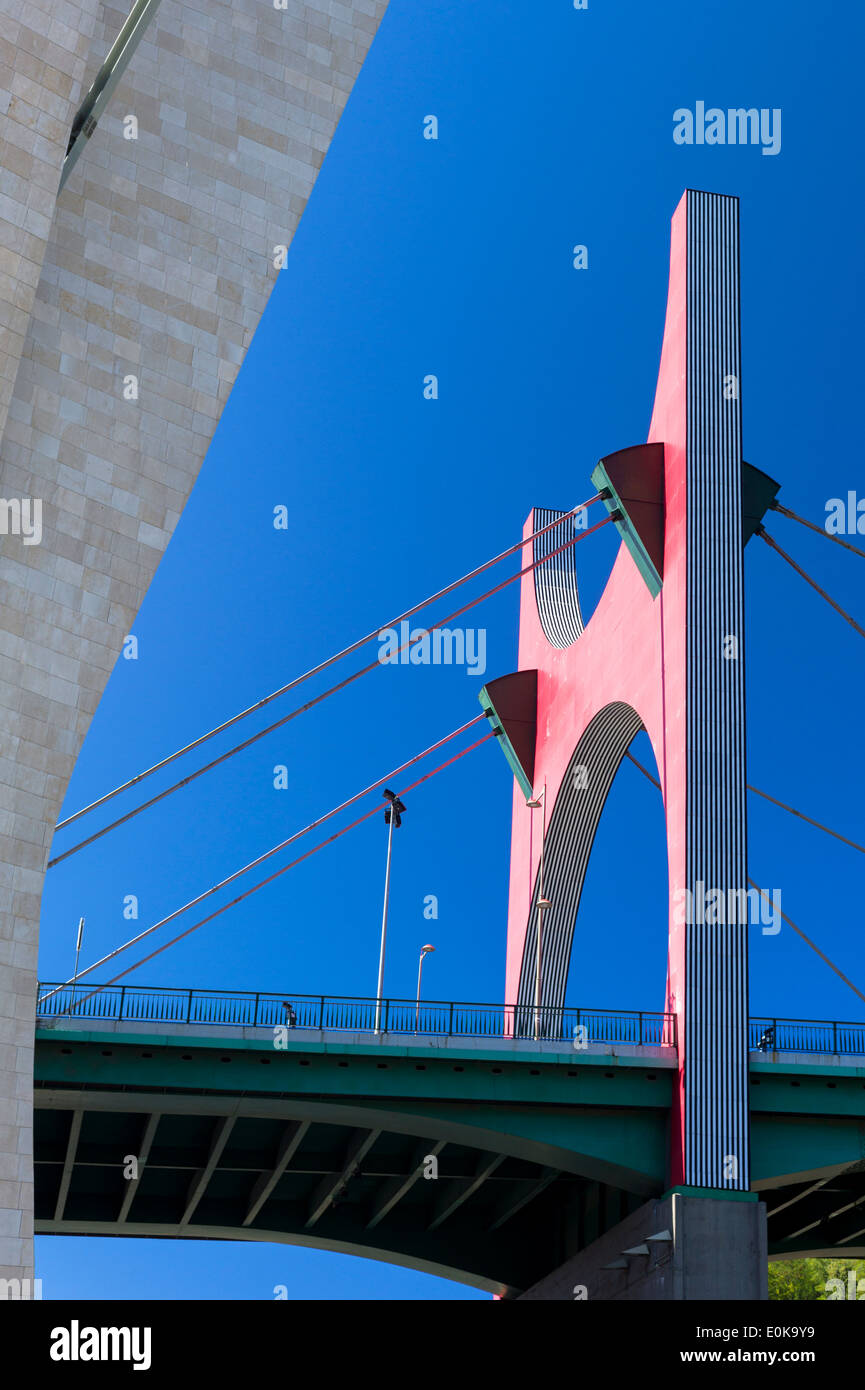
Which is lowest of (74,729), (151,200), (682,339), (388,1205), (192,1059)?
(388,1205)

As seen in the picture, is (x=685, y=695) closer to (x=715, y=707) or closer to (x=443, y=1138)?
(x=715, y=707)

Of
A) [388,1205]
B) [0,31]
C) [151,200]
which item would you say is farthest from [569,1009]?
[0,31]

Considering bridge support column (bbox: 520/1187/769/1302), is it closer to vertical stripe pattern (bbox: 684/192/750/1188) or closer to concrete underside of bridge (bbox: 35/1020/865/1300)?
concrete underside of bridge (bbox: 35/1020/865/1300)

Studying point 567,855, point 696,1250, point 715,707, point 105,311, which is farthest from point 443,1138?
point 105,311

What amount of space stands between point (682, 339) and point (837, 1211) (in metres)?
20.9

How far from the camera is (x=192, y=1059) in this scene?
2898cm

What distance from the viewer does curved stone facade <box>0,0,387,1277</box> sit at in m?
17.9

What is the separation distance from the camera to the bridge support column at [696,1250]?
27.6 meters

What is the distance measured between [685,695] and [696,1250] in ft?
36.4

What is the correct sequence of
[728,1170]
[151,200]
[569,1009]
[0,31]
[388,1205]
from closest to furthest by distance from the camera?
[0,31]
[151,200]
[728,1170]
[569,1009]
[388,1205]

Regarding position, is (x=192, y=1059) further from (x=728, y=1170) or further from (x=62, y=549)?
(x=62, y=549)

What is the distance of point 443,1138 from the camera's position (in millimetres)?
30594

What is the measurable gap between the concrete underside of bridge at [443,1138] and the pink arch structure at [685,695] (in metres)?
1.07

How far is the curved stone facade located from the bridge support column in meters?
14.9
